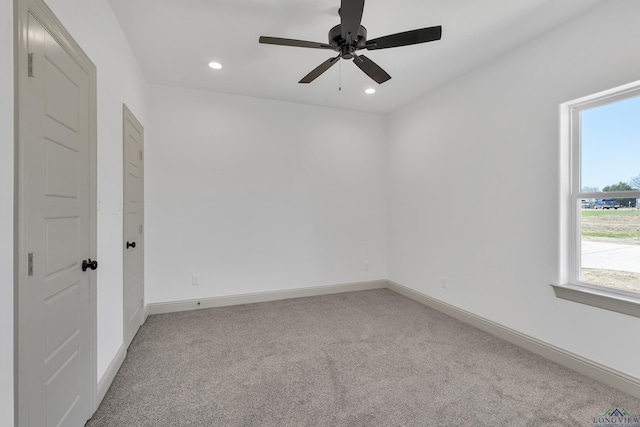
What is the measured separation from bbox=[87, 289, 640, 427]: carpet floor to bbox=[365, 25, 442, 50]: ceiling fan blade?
244cm

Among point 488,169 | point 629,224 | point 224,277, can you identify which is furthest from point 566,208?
point 224,277

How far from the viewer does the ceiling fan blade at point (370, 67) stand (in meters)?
2.18

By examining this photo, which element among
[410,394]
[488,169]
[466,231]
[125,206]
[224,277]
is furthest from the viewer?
[224,277]

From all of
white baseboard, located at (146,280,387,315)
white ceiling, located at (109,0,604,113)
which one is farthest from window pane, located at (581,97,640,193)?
white baseboard, located at (146,280,387,315)

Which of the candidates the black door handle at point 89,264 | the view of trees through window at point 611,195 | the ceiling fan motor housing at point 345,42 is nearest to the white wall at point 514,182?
the view of trees through window at point 611,195

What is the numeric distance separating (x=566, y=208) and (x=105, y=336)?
378 cm

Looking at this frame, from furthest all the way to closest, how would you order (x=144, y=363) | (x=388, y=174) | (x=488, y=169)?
(x=388, y=174), (x=488, y=169), (x=144, y=363)

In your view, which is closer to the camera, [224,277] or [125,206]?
[125,206]

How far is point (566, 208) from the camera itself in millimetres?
2393

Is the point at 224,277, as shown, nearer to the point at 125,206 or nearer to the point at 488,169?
the point at 125,206

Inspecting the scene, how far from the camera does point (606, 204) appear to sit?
2.23 metres

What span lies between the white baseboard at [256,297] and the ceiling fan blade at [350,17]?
3224 millimetres

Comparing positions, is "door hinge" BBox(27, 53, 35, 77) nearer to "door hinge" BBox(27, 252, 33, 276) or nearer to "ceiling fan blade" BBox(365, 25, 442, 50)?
"door hinge" BBox(27, 252, 33, 276)

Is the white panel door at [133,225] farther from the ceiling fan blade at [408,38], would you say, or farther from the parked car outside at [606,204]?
the parked car outside at [606,204]
